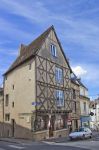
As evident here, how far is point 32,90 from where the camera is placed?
117 feet

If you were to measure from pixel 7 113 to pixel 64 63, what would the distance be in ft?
34.2

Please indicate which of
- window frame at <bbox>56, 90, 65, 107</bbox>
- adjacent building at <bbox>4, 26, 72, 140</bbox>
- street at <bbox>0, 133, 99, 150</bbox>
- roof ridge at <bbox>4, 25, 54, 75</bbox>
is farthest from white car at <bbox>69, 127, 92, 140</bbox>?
roof ridge at <bbox>4, 25, 54, 75</bbox>

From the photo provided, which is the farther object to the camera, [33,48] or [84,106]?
[84,106]

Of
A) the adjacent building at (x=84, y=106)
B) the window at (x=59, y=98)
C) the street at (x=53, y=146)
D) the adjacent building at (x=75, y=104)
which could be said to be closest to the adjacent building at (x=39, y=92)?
the window at (x=59, y=98)

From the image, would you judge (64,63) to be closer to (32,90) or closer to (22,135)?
(32,90)

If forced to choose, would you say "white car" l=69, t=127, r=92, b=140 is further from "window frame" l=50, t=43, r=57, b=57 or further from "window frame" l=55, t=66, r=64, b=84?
"window frame" l=50, t=43, r=57, b=57

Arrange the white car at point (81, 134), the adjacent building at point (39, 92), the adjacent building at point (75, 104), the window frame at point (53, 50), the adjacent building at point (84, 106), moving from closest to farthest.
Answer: the white car at point (81, 134) → the adjacent building at point (39, 92) → the window frame at point (53, 50) → the adjacent building at point (75, 104) → the adjacent building at point (84, 106)

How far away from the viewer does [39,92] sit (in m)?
35.9

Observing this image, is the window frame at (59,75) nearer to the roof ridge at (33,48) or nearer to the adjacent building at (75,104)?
the roof ridge at (33,48)

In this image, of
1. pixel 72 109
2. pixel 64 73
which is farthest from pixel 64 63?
pixel 72 109

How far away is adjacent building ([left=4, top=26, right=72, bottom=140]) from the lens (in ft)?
116

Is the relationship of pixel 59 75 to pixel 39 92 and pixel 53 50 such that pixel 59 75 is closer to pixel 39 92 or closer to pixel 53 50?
pixel 53 50

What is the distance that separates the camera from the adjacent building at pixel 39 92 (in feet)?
116

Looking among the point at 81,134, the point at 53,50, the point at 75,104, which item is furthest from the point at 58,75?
the point at 81,134
